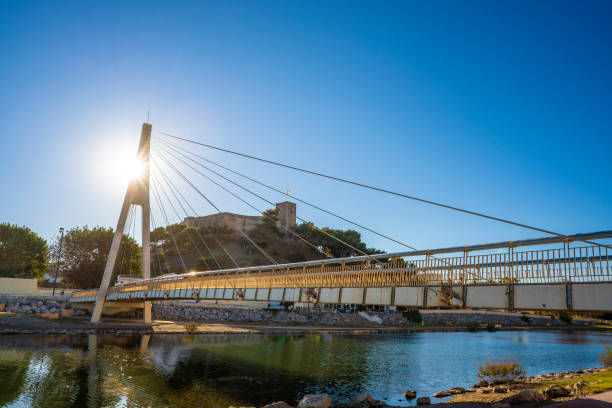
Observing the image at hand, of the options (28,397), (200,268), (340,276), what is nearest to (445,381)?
(340,276)

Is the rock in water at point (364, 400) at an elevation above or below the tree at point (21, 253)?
below

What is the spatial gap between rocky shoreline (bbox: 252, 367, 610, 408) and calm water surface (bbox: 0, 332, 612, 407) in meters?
1.20

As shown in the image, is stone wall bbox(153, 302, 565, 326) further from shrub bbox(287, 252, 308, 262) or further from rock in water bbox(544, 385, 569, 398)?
shrub bbox(287, 252, 308, 262)

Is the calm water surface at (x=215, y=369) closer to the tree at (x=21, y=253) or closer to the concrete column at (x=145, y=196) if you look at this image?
the concrete column at (x=145, y=196)

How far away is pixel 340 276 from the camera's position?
1770cm

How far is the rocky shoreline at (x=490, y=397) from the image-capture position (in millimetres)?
14180

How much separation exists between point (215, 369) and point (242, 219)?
115 metres

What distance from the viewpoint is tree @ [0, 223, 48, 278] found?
218 ft

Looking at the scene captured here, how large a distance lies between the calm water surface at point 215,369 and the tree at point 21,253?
154 ft

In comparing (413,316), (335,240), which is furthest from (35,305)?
(335,240)

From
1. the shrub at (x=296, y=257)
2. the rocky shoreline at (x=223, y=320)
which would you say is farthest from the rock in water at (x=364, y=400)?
the shrub at (x=296, y=257)

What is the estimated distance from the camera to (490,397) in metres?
16.8

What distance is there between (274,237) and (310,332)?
7963cm

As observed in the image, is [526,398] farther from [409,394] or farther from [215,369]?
[215,369]
